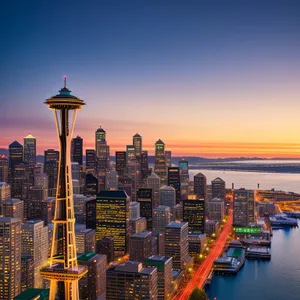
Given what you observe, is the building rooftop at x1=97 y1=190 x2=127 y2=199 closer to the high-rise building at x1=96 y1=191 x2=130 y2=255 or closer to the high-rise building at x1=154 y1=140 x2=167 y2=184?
the high-rise building at x1=96 y1=191 x2=130 y2=255

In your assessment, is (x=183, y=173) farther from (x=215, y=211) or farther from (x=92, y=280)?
(x=92, y=280)

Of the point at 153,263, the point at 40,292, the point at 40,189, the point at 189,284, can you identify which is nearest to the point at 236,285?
the point at 189,284

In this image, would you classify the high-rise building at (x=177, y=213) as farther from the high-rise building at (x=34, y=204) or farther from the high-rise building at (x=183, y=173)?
the high-rise building at (x=183, y=173)

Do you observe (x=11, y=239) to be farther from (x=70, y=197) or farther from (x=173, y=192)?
(x=173, y=192)

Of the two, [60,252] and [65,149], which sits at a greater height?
[65,149]

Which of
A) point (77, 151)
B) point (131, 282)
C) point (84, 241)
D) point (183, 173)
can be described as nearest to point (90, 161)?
point (77, 151)

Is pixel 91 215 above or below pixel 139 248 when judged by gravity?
above

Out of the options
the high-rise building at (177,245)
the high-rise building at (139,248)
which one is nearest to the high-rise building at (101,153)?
the high-rise building at (177,245)
